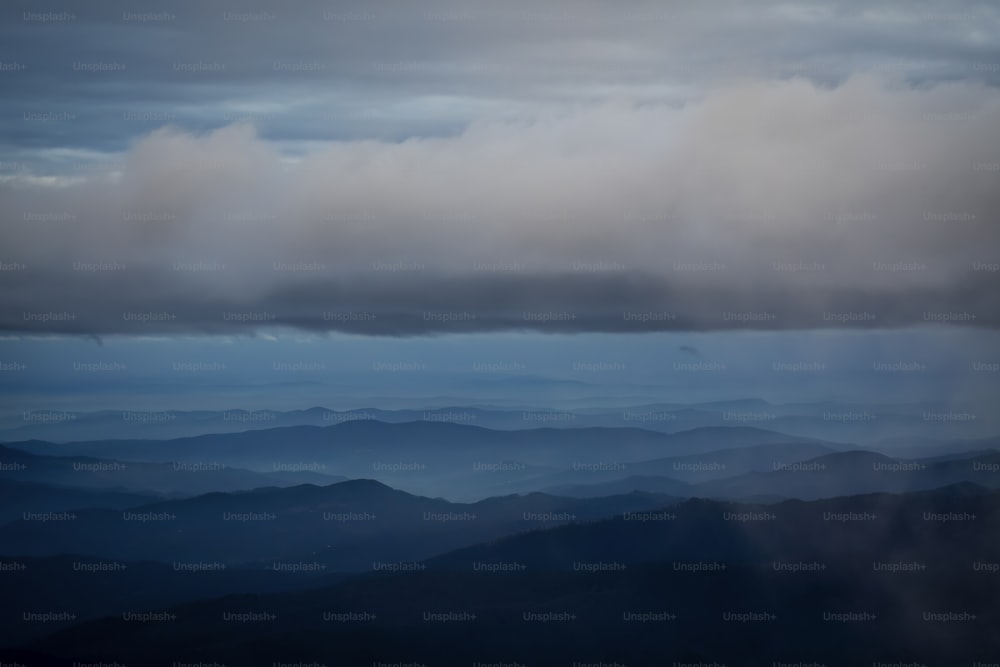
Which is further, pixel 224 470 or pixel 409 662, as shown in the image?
pixel 224 470

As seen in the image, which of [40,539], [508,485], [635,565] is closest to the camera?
[635,565]

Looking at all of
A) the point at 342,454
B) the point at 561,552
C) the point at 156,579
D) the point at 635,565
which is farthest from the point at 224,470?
the point at 635,565

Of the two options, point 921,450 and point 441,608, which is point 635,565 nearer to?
point 441,608

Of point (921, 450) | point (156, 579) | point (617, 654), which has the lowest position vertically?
point (617, 654)

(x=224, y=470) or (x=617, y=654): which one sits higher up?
(x=224, y=470)

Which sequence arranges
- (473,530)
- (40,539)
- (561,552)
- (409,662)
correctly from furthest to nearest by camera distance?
(40,539) < (473,530) < (561,552) < (409,662)

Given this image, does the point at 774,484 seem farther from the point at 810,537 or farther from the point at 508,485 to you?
the point at 508,485

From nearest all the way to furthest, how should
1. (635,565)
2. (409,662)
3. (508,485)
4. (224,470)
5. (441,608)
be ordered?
(409,662) → (441,608) → (635,565) → (224,470) → (508,485)

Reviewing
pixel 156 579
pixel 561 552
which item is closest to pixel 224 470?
pixel 156 579

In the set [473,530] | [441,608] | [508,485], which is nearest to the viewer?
[441,608]
